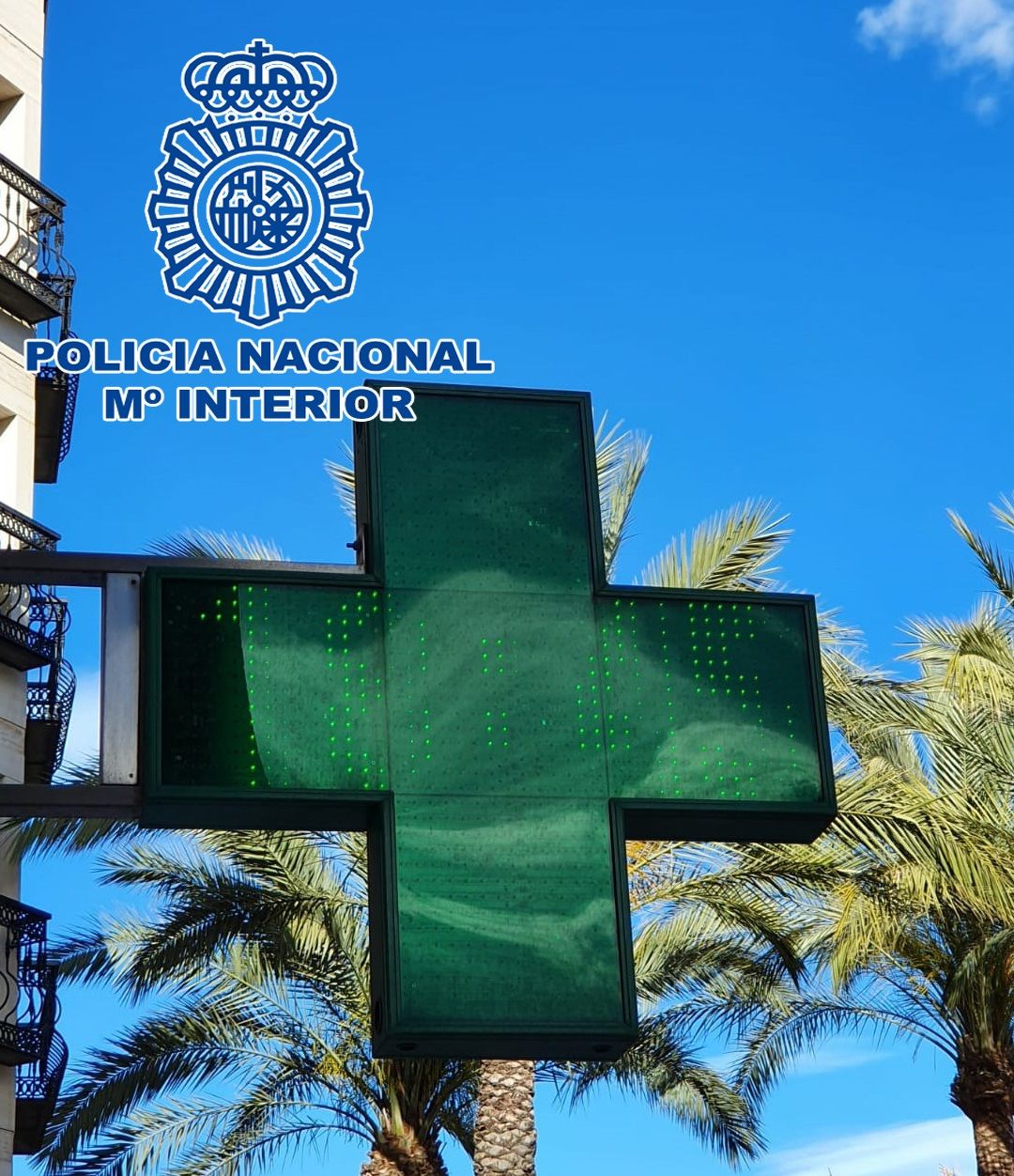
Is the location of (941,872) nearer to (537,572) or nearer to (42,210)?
(537,572)

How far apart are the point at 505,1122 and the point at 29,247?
1110 cm

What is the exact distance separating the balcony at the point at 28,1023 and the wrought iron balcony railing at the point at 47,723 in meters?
1.59

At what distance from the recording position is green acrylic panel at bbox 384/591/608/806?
723 centimetres

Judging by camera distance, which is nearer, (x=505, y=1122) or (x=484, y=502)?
(x=484, y=502)

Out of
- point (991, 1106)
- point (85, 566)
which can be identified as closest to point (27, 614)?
point (991, 1106)

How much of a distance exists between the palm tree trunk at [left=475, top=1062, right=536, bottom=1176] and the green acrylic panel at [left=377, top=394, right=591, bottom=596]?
1198cm

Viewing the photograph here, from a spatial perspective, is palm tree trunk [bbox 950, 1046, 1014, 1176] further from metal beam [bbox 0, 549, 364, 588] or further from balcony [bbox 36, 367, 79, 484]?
metal beam [bbox 0, 549, 364, 588]

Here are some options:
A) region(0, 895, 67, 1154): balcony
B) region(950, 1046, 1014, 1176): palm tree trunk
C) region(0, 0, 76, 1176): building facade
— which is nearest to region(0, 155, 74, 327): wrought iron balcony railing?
region(0, 0, 76, 1176): building facade

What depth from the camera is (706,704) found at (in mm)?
7605

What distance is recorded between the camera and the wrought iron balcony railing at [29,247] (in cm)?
2241

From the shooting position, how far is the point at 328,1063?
64.3ft

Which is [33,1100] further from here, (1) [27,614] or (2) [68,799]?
(2) [68,799]

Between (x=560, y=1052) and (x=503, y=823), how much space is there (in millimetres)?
800

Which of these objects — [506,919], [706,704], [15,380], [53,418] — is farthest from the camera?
[53,418]
